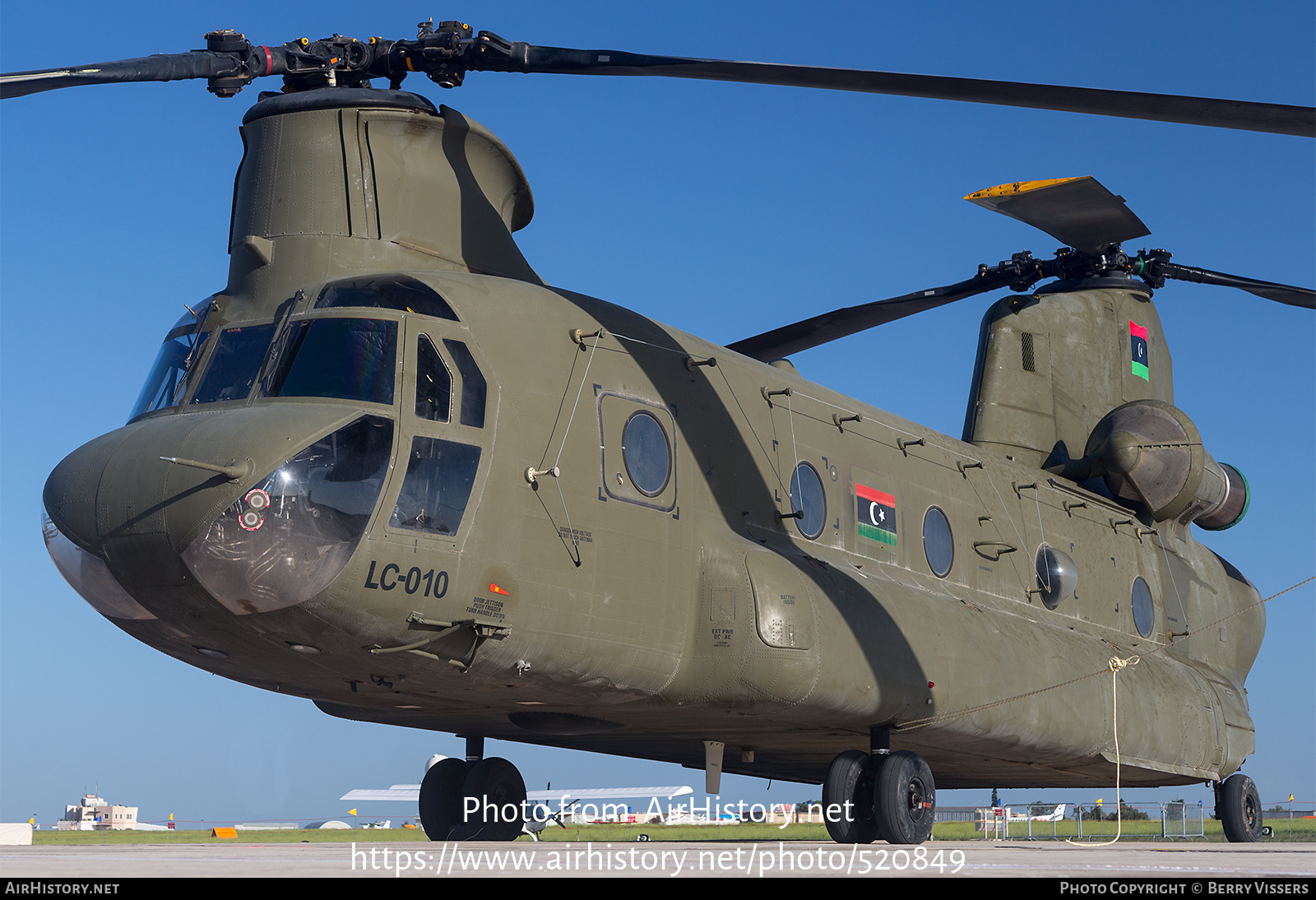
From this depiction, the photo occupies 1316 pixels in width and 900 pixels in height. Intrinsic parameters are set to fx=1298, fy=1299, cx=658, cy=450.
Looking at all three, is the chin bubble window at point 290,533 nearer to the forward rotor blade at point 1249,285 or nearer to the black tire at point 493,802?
the black tire at point 493,802

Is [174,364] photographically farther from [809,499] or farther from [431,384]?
[809,499]

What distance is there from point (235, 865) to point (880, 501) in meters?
7.34

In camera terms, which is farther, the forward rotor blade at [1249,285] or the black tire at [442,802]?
the forward rotor blade at [1249,285]

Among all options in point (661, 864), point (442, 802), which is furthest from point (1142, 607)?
point (661, 864)

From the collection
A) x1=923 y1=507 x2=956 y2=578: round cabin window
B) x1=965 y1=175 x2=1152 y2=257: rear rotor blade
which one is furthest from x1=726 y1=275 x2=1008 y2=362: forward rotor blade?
x1=923 y1=507 x2=956 y2=578: round cabin window

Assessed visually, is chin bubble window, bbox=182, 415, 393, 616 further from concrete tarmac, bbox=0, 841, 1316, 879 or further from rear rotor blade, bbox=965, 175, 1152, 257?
rear rotor blade, bbox=965, 175, 1152, 257

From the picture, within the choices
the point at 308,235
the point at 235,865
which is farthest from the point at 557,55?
the point at 235,865

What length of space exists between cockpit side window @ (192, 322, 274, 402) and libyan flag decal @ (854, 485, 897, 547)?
5519 mm

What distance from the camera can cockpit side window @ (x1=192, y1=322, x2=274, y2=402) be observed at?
29.1ft

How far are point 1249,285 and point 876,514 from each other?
23.1 ft

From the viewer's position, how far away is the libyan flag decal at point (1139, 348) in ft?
57.2

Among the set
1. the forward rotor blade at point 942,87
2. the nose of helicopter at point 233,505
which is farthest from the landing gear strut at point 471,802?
the forward rotor blade at point 942,87
